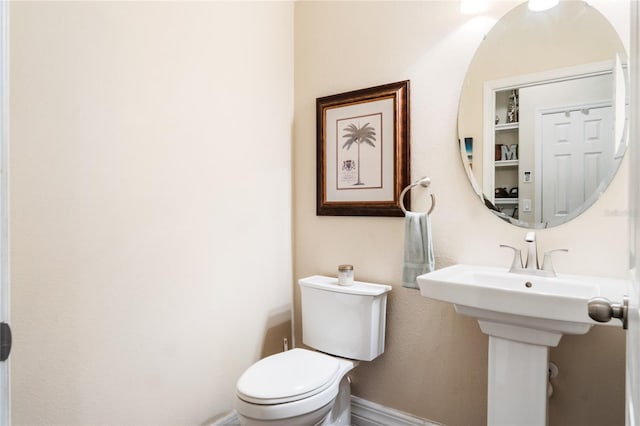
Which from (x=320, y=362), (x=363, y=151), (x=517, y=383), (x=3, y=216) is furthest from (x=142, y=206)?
(x=517, y=383)

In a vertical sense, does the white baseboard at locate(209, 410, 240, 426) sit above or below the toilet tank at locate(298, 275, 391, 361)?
below

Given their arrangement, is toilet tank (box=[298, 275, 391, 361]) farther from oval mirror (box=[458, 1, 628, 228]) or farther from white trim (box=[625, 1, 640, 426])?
white trim (box=[625, 1, 640, 426])

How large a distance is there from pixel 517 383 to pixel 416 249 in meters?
0.63

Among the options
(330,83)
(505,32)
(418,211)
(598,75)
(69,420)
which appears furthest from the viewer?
(330,83)

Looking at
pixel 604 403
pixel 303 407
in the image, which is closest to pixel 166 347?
pixel 303 407

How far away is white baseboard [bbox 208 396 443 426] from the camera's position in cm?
185

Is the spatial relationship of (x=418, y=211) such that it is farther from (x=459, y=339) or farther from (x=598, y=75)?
(x=598, y=75)

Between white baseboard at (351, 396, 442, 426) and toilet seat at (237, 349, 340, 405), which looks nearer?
toilet seat at (237, 349, 340, 405)

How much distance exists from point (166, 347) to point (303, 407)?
0.64 metres

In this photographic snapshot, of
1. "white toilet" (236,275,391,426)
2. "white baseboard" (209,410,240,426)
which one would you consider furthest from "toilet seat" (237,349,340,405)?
"white baseboard" (209,410,240,426)

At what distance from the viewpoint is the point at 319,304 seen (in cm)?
193

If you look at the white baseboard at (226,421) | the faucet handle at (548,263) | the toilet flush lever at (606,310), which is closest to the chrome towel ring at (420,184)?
the faucet handle at (548,263)

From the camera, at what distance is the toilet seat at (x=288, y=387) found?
4.60 ft

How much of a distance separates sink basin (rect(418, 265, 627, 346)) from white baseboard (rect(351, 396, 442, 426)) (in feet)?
2.50
